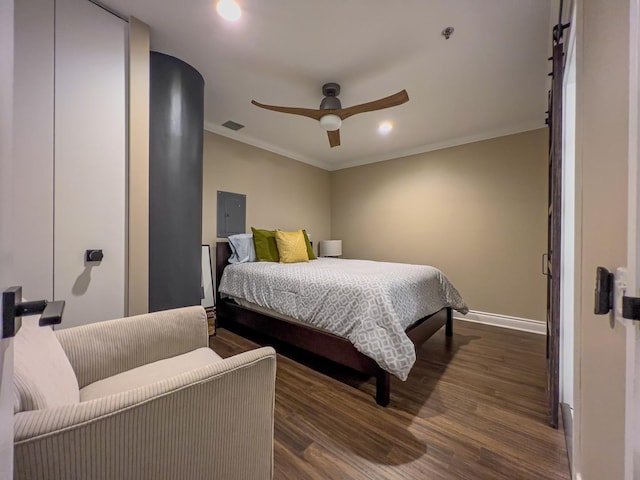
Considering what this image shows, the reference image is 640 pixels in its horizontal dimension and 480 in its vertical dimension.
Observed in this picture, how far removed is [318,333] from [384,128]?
261 cm

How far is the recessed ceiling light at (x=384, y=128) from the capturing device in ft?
10.4

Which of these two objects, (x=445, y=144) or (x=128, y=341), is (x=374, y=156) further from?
(x=128, y=341)

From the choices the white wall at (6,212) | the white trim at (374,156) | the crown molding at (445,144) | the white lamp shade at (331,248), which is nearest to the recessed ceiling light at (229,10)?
the white wall at (6,212)

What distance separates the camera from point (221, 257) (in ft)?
10.9

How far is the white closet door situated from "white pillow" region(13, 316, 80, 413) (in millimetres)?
652

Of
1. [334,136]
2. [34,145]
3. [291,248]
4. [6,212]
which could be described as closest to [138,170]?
[34,145]

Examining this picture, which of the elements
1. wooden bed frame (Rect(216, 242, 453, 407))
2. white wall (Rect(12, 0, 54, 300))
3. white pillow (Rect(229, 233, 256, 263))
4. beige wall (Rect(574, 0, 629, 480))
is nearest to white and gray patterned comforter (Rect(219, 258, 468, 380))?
wooden bed frame (Rect(216, 242, 453, 407))

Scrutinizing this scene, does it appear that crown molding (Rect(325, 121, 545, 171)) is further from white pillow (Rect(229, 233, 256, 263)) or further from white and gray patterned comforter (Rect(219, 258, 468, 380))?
white pillow (Rect(229, 233, 256, 263))

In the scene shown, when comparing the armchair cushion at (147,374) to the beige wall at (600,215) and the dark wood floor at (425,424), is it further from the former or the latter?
the beige wall at (600,215)

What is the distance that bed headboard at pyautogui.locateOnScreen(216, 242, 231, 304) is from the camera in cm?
328

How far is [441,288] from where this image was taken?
279cm

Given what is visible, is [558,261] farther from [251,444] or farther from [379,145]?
[379,145]

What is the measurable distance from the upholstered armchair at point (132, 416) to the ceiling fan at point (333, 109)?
6.37ft

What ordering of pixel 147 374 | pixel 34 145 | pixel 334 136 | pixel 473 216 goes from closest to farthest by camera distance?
pixel 147 374 → pixel 34 145 → pixel 334 136 → pixel 473 216
